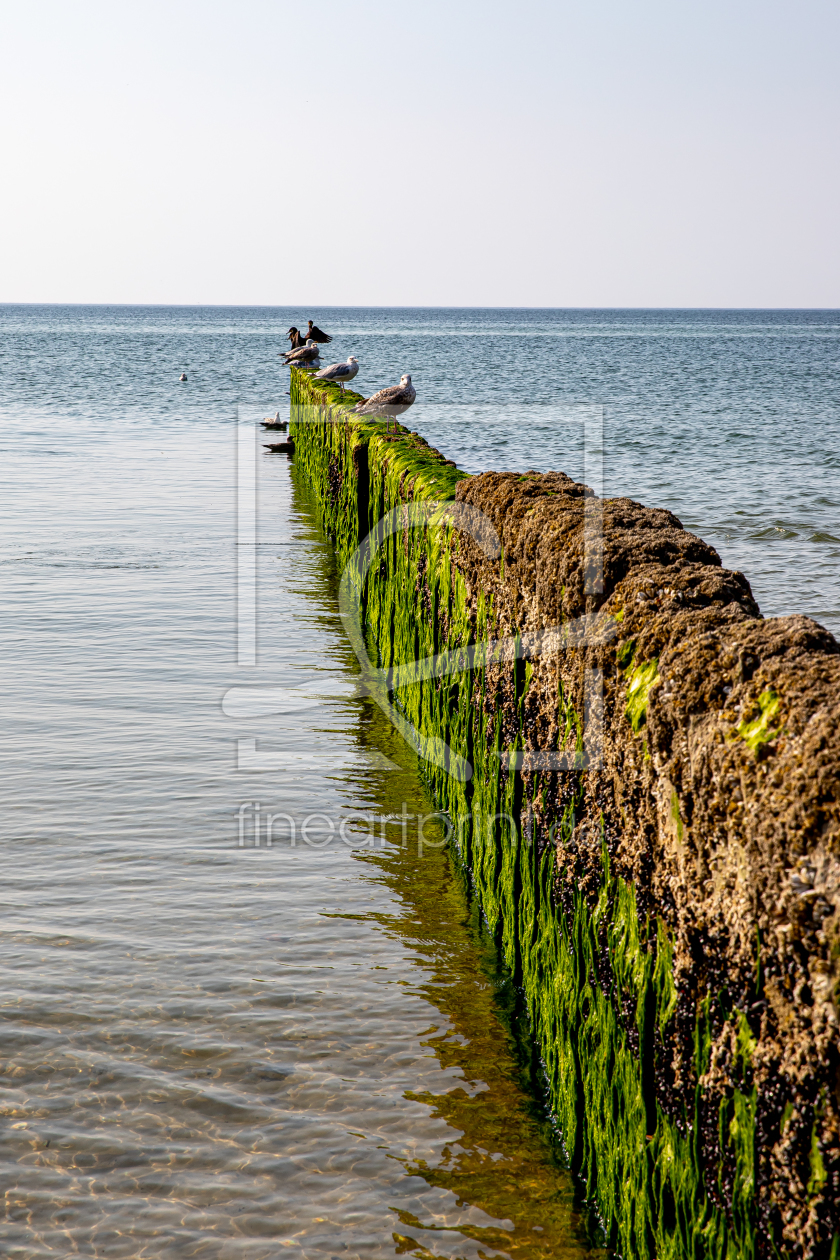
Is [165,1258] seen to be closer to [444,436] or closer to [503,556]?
[503,556]

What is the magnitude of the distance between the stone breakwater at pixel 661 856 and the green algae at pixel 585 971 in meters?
0.01

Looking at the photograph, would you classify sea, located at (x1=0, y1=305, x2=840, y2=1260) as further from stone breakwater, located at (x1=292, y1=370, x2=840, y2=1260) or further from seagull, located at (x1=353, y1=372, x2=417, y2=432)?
seagull, located at (x1=353, y1=372, x2=417, y2=432)

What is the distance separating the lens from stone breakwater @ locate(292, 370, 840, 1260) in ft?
8.01

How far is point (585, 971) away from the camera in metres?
4.25

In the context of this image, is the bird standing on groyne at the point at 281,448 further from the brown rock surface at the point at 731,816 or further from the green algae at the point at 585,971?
the brown rock surface at the point at 731,816

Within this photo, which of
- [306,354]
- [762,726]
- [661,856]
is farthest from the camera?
[306,354]

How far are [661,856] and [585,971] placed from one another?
1.14 meters

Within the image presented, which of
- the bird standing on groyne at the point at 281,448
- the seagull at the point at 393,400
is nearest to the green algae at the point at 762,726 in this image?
the seagull at the point at 393,400

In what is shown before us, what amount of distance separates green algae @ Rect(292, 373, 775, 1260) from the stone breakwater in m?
0.01

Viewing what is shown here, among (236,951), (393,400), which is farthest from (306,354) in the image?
(236,951)

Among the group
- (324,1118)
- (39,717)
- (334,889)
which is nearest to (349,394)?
(39,717)

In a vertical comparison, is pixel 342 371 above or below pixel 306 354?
below

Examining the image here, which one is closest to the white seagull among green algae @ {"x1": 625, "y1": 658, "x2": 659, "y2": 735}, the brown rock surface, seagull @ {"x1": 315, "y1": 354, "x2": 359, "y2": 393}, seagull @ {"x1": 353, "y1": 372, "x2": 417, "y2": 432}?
seagull @ {"x1": 315, "y1": 354, "x2": 359, "y2": 393}

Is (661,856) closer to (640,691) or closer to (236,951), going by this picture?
(640,691)
